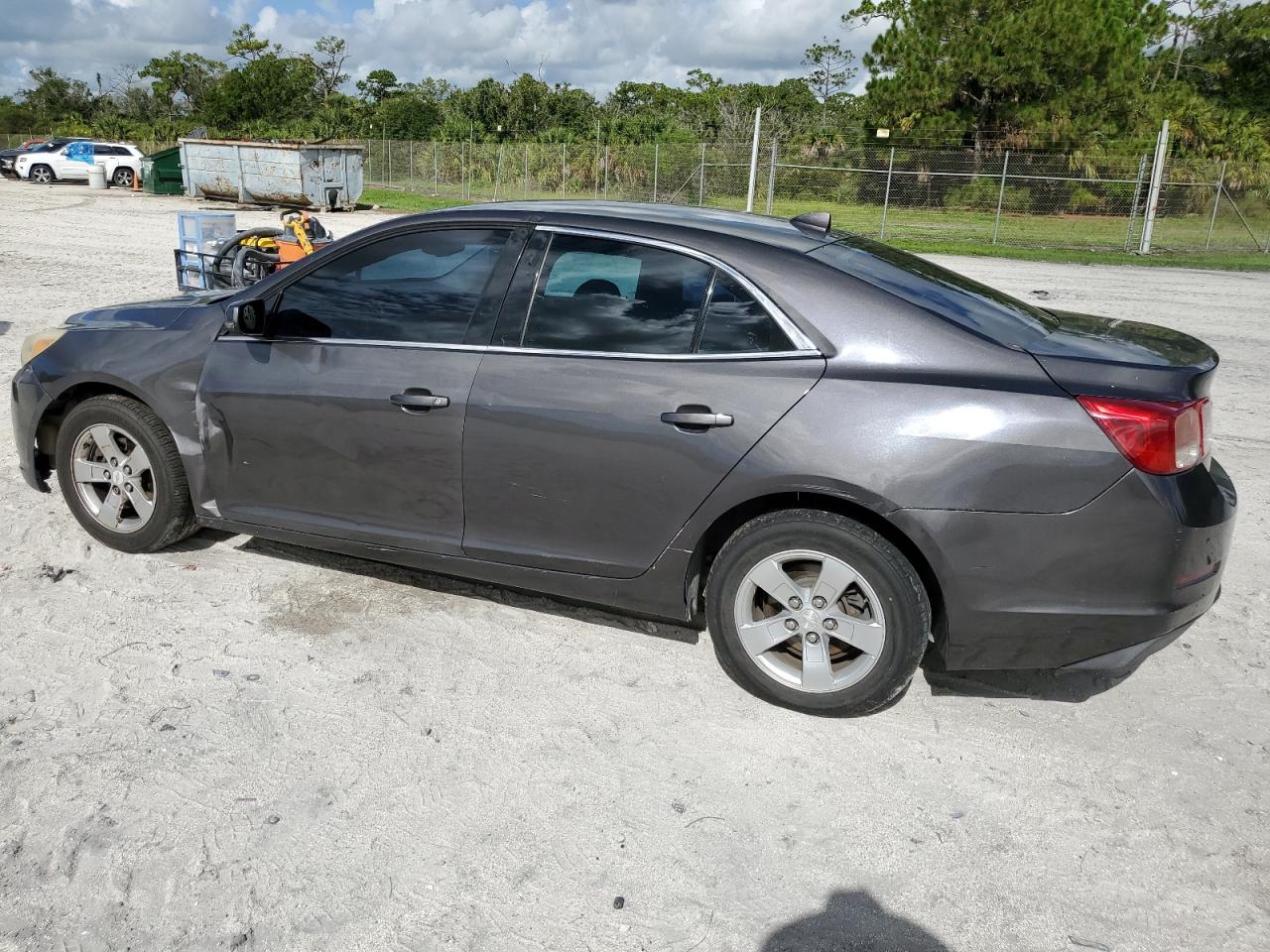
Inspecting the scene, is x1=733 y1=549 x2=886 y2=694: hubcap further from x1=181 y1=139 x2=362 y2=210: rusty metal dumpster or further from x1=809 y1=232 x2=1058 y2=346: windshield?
x1=181 y1=139 x2=362 y2=210: rusty metal dumpster

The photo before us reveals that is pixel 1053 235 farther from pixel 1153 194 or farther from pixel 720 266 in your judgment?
pixel 720 266

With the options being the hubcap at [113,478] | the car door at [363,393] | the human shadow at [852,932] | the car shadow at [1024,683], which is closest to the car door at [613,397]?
the car door at [363,393]

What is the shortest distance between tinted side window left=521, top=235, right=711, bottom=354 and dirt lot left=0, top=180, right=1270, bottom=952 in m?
1.21

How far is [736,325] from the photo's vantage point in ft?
11.8

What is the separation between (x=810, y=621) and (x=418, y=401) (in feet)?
5.34

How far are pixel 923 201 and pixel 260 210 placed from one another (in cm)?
1870

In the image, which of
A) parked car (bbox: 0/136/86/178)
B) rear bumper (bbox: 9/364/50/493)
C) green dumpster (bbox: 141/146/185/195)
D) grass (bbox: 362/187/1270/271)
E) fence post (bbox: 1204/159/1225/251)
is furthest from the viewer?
parked car (bbox: 0/136/86/178)

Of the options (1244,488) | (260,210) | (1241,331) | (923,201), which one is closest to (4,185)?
(260,210)

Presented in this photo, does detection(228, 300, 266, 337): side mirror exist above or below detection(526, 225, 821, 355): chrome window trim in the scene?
below

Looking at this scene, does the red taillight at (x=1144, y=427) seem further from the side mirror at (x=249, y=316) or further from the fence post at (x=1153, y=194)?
the fence post at (x=1153, y=194)

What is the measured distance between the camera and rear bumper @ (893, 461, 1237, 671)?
3.18m

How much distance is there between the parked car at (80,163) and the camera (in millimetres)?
38750

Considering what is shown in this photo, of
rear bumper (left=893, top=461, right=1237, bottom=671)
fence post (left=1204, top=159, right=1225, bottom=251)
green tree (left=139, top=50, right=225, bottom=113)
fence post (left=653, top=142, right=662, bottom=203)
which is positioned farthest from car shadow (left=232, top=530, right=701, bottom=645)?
green tree (left=139, top=50, right=225, bottom=113)

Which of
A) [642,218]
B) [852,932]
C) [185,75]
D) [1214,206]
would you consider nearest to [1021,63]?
[1214,206]
